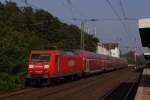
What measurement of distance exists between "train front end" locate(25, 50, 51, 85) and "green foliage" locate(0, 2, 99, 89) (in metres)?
1.15

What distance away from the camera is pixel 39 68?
105 ft

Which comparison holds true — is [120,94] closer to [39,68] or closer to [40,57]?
[39,68]

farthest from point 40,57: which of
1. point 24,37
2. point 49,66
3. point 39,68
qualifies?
point 24,37

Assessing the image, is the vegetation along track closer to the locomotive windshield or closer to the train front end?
the train front end

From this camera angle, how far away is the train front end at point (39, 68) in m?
31.8

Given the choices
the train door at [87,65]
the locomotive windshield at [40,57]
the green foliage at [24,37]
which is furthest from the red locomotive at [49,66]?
the train door at [87,65]

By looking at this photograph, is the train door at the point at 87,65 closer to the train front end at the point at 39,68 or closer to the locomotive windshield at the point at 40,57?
the train front end at the point at 39,68

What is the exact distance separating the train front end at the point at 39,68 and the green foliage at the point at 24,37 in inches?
45.3

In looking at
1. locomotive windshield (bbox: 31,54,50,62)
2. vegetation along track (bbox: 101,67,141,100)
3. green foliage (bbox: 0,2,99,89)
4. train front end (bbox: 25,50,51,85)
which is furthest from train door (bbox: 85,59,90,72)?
vegetation along track (bbox: 101,67,141,100)

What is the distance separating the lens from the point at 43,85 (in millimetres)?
33750

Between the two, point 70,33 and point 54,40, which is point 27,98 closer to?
point 54,40

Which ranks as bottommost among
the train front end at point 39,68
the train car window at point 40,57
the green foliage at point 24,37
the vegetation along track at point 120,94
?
the vegetation along track at point 120,94

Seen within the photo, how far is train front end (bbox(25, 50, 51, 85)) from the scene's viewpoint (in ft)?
104

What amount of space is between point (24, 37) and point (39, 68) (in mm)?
21183
